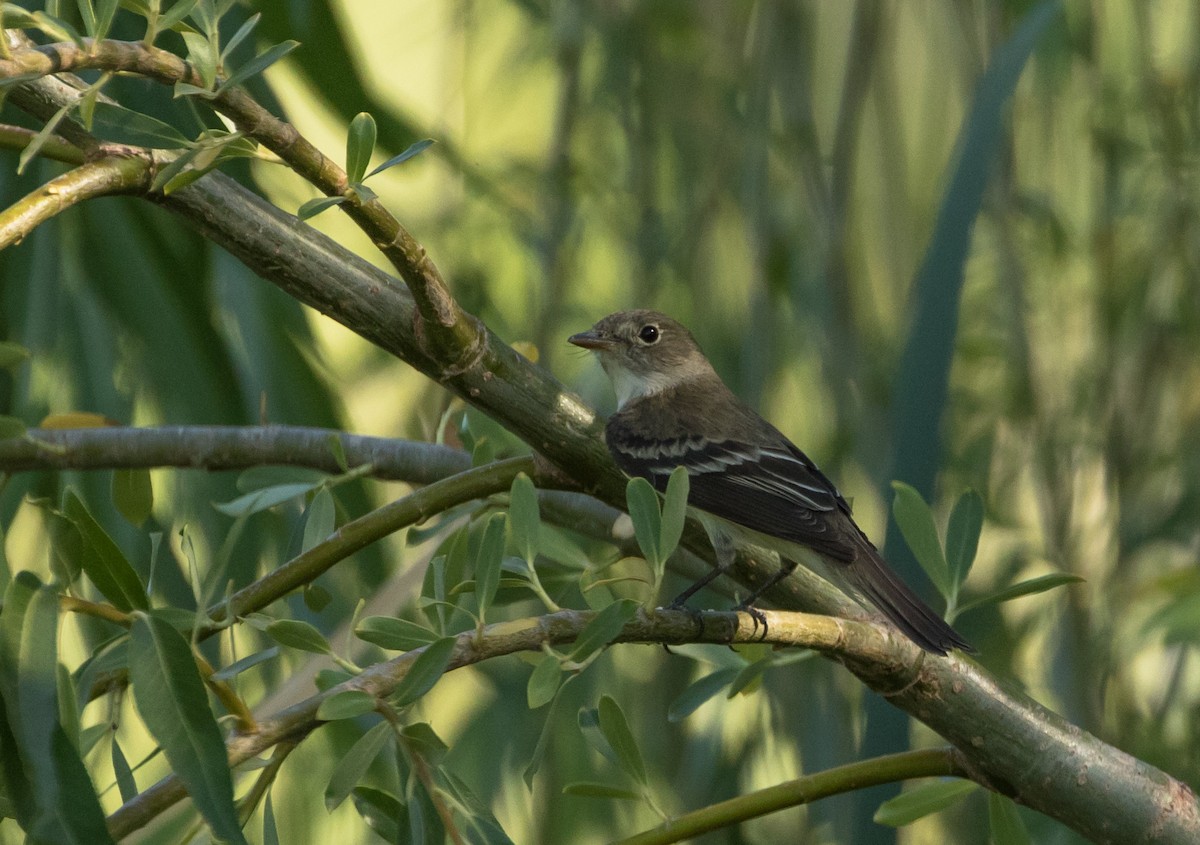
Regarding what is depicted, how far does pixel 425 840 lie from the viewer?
110 centimetres

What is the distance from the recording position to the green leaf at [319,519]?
4.65ft

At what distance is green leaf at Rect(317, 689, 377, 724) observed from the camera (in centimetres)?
102

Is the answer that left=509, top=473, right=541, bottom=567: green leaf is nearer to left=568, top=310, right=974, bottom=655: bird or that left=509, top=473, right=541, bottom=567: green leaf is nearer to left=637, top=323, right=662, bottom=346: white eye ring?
left=568, top=310, right=974, bottom=655: bird

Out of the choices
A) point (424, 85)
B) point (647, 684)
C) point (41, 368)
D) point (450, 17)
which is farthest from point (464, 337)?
point (424, 85)

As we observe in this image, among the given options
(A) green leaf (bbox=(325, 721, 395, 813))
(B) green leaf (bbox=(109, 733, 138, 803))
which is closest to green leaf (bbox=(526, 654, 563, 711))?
(A) green leaf (bbox=(325, 721, 395, 813))

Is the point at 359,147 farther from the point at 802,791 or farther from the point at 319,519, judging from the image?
the point at 802,791

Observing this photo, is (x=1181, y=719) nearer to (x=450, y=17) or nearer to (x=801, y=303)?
(x=801, y=303)

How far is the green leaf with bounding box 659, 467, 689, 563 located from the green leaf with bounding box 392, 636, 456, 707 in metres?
0.25

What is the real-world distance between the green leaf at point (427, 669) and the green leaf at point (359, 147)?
39 centimetres

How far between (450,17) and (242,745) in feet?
8.68

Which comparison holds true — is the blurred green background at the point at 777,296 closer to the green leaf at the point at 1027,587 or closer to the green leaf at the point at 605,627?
the green leaf at the point at 1027,587

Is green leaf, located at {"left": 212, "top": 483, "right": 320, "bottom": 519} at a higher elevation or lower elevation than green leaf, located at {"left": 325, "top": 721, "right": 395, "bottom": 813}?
higher

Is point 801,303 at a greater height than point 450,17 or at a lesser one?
lesser

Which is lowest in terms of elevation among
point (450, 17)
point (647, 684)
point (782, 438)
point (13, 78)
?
point (647, 684)
